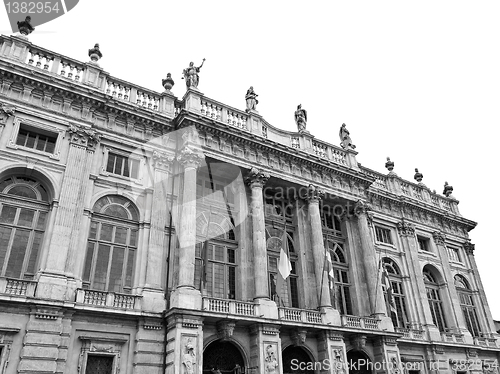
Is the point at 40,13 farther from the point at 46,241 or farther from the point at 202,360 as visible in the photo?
the point at 202,360

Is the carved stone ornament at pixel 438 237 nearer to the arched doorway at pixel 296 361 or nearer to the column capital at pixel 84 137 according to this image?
the arched doorway at pixel 296 361

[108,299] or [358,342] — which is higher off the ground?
[108,299]

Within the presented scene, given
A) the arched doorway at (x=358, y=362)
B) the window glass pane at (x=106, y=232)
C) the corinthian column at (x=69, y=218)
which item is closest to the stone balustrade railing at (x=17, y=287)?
the corinthian column at (x=69, y=218)

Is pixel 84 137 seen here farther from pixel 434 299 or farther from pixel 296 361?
pixel 434 299

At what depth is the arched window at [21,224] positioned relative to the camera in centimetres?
1575

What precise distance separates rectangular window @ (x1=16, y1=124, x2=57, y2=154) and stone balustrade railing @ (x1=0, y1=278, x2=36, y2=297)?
5770 mm

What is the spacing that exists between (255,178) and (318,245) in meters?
4.92

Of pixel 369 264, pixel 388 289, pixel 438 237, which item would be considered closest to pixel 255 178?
pixel 369 264

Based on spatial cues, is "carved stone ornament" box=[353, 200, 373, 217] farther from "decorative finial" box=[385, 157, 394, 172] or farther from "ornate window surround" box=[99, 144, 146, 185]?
"ornate window surround" box=[99, 144, 146, 185]

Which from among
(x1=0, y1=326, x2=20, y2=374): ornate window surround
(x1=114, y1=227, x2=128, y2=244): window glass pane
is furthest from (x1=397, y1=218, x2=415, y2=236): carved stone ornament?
(x1=0, y1=326, x2=20, y2=374): ornate window surround

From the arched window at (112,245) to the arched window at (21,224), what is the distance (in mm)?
1943

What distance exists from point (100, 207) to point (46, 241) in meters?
2.75

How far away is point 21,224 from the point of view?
54.1 feet

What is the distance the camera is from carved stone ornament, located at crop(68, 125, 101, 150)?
1848 centimetres
